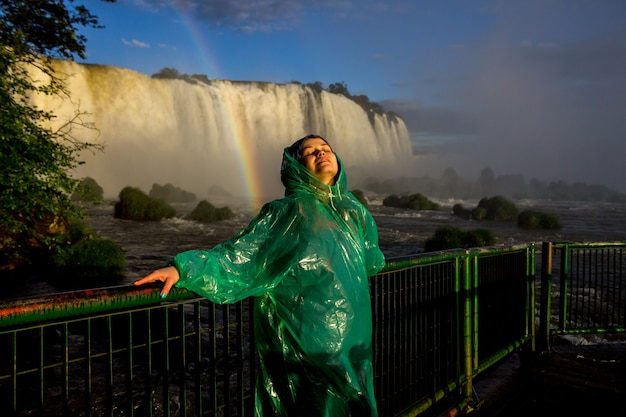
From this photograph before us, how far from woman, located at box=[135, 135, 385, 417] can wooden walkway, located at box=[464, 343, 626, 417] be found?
237cm

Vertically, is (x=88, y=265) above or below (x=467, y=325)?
below

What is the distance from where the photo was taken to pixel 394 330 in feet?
10.5

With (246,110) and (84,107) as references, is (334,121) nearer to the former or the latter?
(246,110)

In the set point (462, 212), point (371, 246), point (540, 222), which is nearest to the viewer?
point (371, 246)

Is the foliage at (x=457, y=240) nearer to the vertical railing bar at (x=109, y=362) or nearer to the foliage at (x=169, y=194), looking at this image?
the vertical railing bar at (x=109, y=362)

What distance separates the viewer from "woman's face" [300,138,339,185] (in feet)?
6.93

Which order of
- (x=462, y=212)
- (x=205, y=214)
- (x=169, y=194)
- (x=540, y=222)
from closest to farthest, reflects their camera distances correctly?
(x=205, y=214) → (x=540, y=222) → (x=462, y=212) → (x=169, y=194)

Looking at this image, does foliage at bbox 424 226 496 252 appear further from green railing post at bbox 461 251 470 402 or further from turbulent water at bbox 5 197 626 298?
green railing post at bbox 461 251 470 402

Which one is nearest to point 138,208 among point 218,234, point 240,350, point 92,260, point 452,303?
point 218,234

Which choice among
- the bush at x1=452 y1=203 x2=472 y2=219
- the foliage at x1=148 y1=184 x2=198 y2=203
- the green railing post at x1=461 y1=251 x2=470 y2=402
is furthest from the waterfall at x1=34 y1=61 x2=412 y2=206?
the green railing post at x1=461 y1=251 x2=470 y2=402

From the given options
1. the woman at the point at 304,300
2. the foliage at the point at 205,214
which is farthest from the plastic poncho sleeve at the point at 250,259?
the foliage at the point at 205,214

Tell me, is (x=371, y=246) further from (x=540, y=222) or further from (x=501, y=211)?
(x=501, y=211)

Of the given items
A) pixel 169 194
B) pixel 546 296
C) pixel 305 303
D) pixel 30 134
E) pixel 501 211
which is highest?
pixel 30 134

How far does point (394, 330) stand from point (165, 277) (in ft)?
6.49
